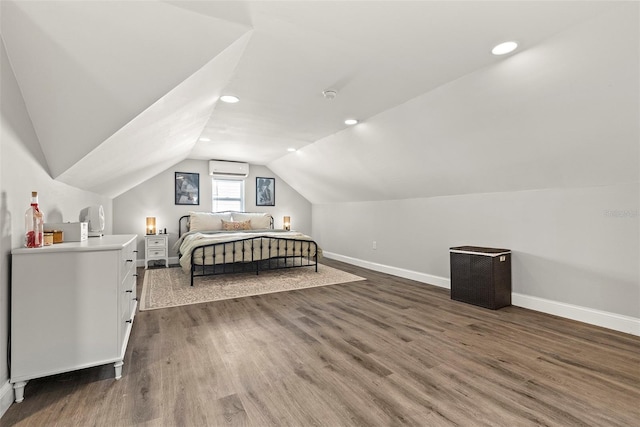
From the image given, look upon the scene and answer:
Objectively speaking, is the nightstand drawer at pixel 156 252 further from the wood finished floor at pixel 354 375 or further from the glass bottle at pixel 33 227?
the glass bottle at pixel 33 227

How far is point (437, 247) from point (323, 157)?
2.27 m

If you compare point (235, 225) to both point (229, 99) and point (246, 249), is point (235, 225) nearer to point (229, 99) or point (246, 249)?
point (246, 249)

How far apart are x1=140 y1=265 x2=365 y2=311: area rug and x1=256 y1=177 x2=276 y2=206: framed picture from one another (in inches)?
90.5

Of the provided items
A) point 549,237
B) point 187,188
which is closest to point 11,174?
point 549,237

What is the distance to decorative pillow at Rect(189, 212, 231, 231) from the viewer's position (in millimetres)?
5797

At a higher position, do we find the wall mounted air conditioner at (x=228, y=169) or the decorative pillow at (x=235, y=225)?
the wall mounted air conditioner at (x=228, y=169)

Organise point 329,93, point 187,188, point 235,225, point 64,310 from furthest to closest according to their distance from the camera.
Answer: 1. point 187,188
2. point 235,225
3. point 329,93
4. point 64,310

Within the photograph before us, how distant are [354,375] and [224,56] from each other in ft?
7.35

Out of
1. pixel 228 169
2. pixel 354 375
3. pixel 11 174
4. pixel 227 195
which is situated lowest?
pixel 354 375

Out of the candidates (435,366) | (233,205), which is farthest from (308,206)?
(435,366)

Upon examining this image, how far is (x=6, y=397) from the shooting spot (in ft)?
5.13

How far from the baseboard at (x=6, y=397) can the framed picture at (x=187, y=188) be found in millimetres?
4860

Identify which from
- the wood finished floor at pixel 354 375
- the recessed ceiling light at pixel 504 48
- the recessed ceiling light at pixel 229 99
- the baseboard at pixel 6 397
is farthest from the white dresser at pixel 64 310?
the recessed ceiling light at pixel 504 48

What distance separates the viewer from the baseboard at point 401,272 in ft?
13.6
